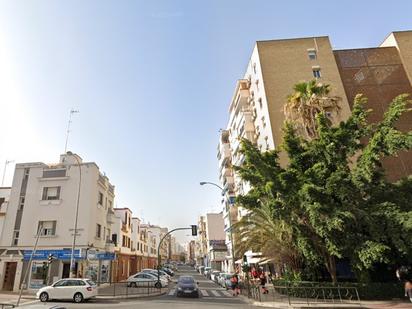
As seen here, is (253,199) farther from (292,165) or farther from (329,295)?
(329,295)

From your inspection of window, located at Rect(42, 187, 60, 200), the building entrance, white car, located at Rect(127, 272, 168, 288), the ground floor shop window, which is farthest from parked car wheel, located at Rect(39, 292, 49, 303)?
white car, located at Rect(127, 272, 168, 288)

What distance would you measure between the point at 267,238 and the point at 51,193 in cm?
2127

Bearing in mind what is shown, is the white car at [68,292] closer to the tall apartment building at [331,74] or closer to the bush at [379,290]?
the tall apartment building at [331,74]

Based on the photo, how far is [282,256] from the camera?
21891mm

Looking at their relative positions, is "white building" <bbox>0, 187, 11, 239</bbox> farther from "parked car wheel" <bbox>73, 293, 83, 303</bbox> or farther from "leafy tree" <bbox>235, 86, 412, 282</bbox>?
"leafy tree" <bbox>235, 86, 412, 282</bbox>

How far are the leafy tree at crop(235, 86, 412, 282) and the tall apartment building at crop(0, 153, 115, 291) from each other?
16.7 m

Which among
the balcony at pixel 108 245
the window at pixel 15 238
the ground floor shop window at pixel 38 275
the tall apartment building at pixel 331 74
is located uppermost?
the tall apartment building at pixel 331 74

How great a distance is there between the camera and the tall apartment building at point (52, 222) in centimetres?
2595

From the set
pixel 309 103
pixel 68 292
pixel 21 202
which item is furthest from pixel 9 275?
pixel 309 103

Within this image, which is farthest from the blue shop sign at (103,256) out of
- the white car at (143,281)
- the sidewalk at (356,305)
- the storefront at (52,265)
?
the sidewalk at (356,305)

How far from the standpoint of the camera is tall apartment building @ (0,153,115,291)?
25953 millimetres

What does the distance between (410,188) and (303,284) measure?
924cm

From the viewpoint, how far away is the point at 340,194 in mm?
16922

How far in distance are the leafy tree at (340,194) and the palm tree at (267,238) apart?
1647 millimetres
